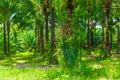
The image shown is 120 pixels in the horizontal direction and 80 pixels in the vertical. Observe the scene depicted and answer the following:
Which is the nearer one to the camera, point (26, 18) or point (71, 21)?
point (71, 21)

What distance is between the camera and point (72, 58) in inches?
637

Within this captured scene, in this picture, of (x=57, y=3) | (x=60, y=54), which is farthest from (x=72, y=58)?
(x=57, y=3)

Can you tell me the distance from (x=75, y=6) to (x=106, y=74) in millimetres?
4414

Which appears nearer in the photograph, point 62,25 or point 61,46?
point 61,46

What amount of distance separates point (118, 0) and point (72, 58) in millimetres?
25256

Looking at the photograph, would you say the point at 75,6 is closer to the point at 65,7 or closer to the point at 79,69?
the point at 65,7

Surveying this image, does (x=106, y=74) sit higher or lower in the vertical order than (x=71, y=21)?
lower

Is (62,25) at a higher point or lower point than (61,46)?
higher

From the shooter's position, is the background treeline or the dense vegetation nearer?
the dense vegetation

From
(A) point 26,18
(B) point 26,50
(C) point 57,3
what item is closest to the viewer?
(C) point 57,3

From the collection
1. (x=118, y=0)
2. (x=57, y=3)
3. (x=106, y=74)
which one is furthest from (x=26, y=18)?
(x=106, y=74)

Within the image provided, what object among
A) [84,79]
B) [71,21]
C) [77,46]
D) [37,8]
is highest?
[37,8]

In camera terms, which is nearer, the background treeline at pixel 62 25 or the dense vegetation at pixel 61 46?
the dense vegetation at pixel 61 46

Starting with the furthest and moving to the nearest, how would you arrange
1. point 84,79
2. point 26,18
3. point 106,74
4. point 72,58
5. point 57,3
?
1. point 26,18
2. point 57,3
3. point 72,58
4. point 106,74
5. point 84,79
